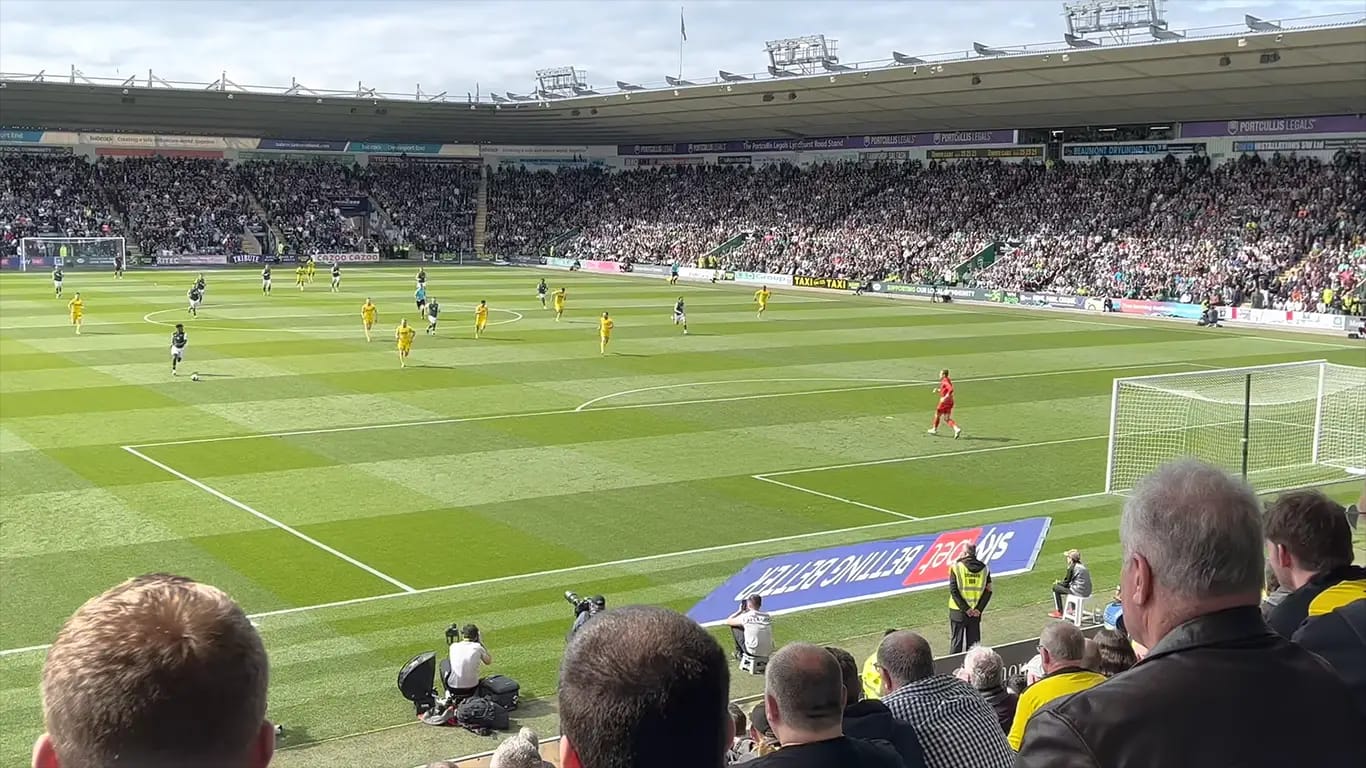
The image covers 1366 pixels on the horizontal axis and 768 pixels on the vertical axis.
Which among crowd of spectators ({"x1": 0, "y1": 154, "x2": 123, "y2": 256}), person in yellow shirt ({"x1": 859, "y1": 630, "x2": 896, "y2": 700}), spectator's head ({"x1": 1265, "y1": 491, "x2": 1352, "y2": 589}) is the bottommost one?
person in yellow shirt ({"x1": 859, "y1": 630, "x2": 896, "y2": 700})

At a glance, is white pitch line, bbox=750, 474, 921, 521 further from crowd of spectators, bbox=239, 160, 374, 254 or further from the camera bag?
crowd of spectators, bbox=239, 160, 374, 254

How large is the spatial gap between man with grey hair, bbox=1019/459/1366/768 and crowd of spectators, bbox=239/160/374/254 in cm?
8596

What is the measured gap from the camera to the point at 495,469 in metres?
23.3

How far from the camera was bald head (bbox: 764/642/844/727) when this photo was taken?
416 cm


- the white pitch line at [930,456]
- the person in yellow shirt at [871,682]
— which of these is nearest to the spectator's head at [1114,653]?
the person in yellow shirt at [871,682]

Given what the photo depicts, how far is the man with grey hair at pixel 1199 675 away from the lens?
2.97m

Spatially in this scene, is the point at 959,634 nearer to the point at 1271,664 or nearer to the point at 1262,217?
the point at 1271,664

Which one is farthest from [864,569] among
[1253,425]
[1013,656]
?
[1253,425]

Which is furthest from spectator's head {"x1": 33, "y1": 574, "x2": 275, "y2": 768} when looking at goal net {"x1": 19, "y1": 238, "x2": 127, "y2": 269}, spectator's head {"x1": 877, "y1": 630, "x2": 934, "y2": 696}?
goal net {"x1": 19, "y1": 238, "x2": 127, "y2": 269}

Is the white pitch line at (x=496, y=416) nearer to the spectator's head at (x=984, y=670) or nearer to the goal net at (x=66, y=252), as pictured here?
the spectator's head at (x=984, y=670)

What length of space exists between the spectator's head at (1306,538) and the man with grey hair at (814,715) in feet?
6.38

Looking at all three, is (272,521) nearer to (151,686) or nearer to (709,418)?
(709,418)

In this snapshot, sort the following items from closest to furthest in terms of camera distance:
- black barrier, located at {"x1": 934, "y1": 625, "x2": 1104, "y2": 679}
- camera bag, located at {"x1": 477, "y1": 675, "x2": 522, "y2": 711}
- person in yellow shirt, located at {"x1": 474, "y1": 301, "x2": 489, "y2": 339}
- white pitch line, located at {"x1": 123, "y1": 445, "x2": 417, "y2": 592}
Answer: black barrier, located at {"x1": 934, "y1": 625, "x2": 1104, "y2": 679} < camera bag, located at {"x1": 477, "y1": 675, "x2": 522, "y2": 711} < white pitch line, located at {"x1": 123, "y1": 445, "x2": 417, "y2": 592} < person in yellow shirt, located at {"x1": 474, "y1": 301, "x2": 489, "y2": 339}

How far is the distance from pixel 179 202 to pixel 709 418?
65.7 metres
